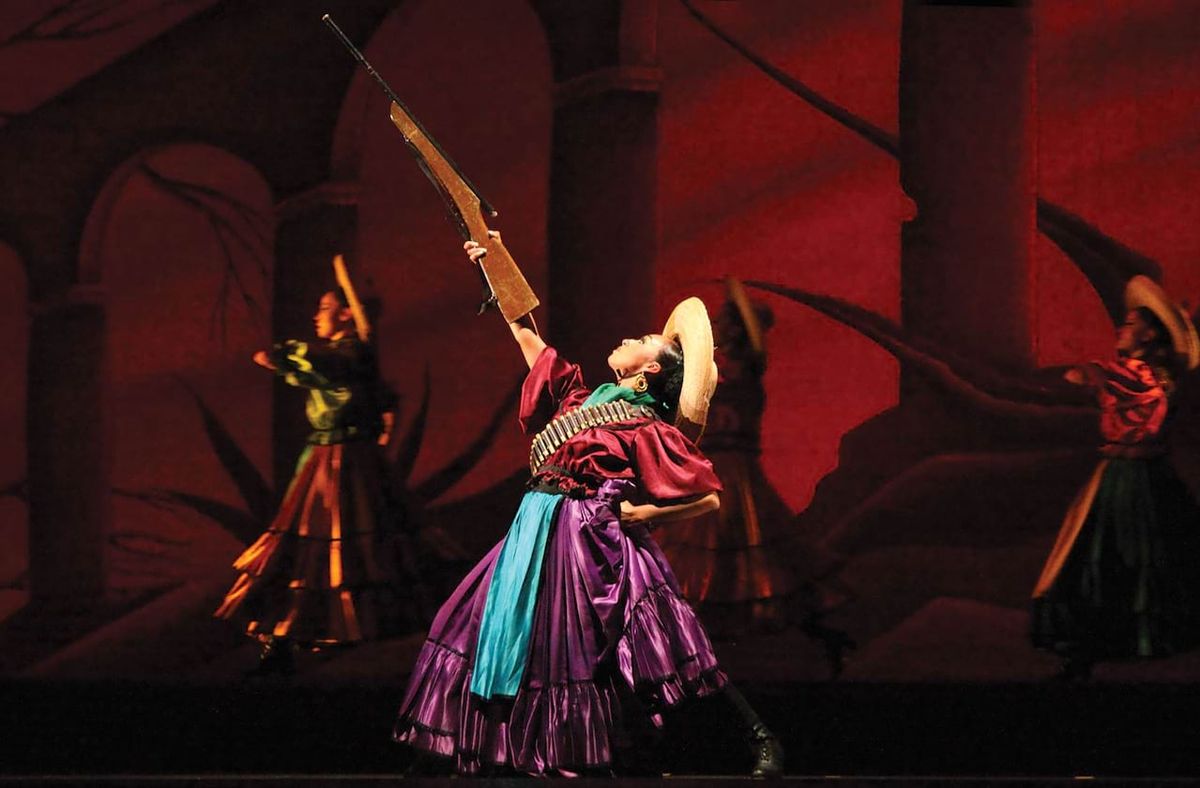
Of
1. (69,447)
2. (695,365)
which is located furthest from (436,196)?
(695,365)

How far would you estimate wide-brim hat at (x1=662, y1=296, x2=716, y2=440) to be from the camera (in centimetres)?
428

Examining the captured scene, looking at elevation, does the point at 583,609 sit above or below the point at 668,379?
below

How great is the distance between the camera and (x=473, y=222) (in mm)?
4504

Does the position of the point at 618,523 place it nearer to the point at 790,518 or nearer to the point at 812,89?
the point at 790,518

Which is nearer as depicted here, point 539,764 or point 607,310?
point 539,764

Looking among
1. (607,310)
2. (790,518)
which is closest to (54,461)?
(607,310)

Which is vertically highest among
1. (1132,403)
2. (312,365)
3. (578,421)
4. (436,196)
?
(436,196)

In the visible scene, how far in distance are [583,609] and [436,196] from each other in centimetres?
248

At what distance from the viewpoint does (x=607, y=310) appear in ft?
20.0

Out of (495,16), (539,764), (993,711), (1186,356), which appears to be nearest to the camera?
(539,764)

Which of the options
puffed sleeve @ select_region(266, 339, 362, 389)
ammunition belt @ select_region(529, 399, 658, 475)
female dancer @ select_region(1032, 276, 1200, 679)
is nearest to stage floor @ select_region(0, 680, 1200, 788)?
female dancer @ select_region(1032, 276, 1200, 679)

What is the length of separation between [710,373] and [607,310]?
1.84 meters

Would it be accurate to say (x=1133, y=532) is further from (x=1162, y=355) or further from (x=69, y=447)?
(x=69, y=447)

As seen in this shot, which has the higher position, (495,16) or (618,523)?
(495,16)
